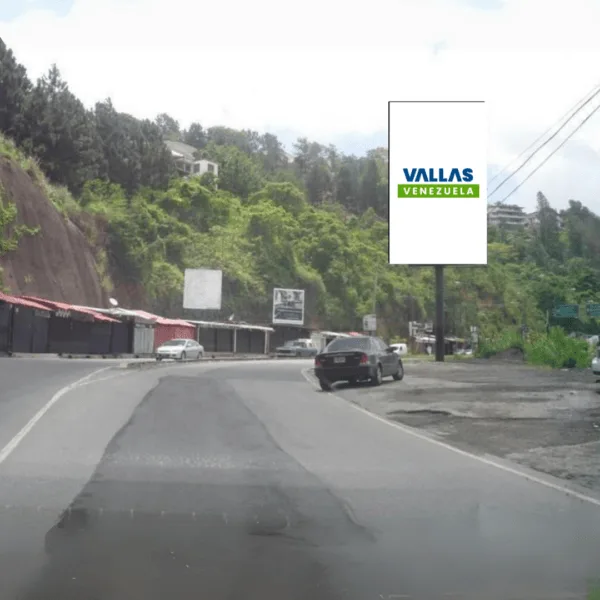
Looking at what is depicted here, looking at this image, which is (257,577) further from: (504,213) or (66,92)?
(504,213)

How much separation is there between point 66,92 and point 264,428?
6055 cm

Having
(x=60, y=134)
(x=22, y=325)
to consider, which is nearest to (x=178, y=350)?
(x=22, y=325)

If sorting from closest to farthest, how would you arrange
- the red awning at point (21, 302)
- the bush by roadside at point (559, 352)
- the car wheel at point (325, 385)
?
the car wheel at point (325, 385), the bush by roadside at point (559, 352), the red awning at point (21, 302)

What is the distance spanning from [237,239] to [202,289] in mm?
16776

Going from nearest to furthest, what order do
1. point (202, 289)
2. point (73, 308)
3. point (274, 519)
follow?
point (274, 519) < point (73, 308) < point (202, 289)

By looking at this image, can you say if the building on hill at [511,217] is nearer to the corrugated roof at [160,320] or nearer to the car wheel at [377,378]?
the corrugated roof at [160,320]

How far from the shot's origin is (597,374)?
938 inches

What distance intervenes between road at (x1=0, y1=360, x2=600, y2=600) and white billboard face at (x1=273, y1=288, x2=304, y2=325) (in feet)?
201

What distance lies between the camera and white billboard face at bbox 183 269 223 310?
2456 inches

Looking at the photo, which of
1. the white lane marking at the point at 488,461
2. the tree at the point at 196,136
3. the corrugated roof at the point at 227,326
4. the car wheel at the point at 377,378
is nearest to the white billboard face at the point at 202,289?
the corrugated roof at the point at 227,326

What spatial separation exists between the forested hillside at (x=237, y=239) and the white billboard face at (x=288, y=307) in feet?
11.1

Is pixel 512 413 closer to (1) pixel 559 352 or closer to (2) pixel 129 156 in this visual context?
(1) pixel 559 352

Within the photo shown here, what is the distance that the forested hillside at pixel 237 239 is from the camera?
5922cm

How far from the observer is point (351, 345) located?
24.2 meters
